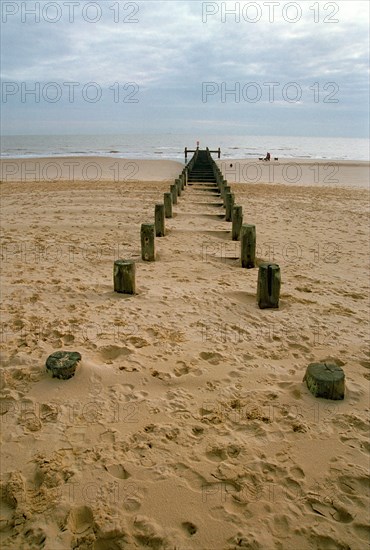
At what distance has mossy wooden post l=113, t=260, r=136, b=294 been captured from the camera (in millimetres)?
5186

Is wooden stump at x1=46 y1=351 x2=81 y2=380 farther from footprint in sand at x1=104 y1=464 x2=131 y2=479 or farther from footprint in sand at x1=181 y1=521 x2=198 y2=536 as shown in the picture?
footprint in sand at x1=181 y1=521 x2=198 y2=536

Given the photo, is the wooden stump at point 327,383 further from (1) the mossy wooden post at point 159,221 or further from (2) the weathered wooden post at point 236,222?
(1) the mossy wooden post at point 159,221

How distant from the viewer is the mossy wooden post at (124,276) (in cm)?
519

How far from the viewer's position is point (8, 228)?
8.69 m

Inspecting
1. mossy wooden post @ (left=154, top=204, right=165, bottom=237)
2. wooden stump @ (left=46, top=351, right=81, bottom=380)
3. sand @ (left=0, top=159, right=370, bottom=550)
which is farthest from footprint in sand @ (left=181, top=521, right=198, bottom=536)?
mossy wooden post @ (left=154, top=204, right=165, bottom=237)

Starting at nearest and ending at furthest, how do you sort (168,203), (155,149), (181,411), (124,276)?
(181,411) → (124,276) → (168,203) → (155,149)

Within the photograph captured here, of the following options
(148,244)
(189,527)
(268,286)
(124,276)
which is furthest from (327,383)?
(148,244)

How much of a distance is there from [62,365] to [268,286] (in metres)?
2.62

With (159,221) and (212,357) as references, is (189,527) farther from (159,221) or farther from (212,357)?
(159,221)

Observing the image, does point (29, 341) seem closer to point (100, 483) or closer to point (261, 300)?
point (100, 483)

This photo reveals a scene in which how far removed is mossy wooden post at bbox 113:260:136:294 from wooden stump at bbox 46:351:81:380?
6.02ft

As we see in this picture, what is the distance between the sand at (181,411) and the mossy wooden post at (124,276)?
24 centimetres

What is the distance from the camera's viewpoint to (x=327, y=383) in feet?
10.6

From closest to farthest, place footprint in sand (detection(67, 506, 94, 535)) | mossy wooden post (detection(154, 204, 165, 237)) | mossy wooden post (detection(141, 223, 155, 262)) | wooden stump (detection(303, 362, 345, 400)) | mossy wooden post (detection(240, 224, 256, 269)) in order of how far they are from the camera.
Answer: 1. footprint in sand (detection(67, 506, 94, 535))
2. wooden stump (detection(303, 362, 345, 400))
3. mossy wooden post (detection(240, 224, 256, 269))
4. mossy wooden post (detection(141, 223, 155, 262))
5. mossy wooden post (detection(154, 204, 165, 237))
